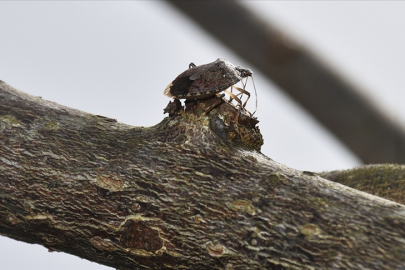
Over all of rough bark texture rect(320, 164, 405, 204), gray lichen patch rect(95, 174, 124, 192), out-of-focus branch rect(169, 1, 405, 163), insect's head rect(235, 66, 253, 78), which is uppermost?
out-of-focus branch rect(169, 1, 405, 163)

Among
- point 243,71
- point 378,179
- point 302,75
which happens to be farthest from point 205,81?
point 302,75

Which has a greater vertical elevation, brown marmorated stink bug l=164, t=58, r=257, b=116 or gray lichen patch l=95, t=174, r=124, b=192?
brown marmorated stink bug l=164, t=58, r=257, b=116

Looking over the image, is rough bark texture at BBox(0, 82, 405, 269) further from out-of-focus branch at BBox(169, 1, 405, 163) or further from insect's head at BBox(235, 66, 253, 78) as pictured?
out-of-focus branch at BBox(169, 1, 405, 163)

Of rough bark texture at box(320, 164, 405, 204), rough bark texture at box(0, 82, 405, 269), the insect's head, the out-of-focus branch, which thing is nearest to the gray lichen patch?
rough bark texture at box(0, 82, 405, 269)

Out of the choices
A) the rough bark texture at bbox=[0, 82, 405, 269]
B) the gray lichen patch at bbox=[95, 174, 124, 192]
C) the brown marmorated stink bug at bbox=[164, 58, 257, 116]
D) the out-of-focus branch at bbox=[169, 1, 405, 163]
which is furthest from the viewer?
the out-of-focus branch at bbox=[169, 1, 405, 163]

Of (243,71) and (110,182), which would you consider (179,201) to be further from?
(243,71)

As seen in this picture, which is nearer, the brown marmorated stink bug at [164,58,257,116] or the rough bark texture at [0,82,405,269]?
the rough bark texture at [0,82,405,269]
